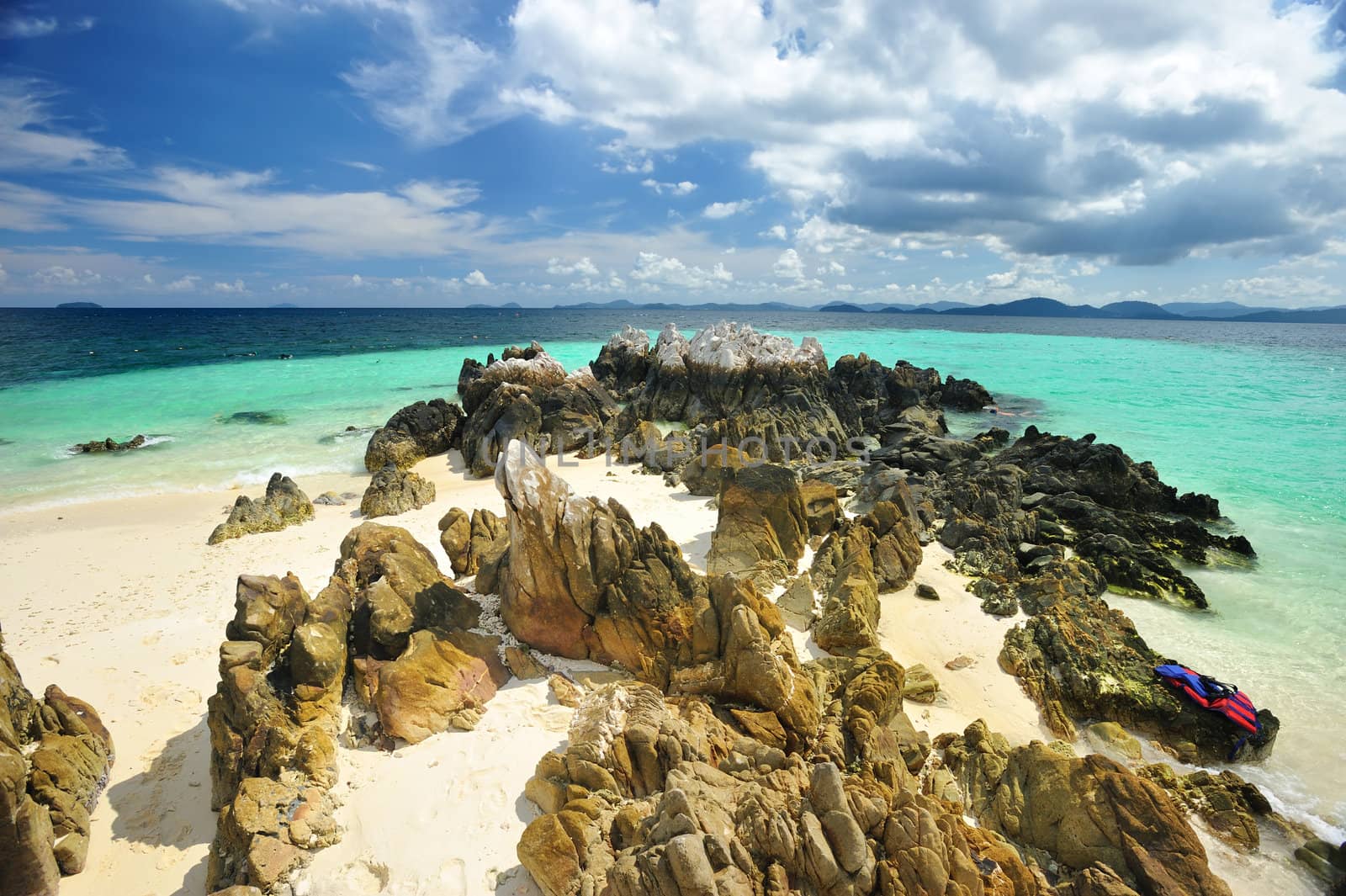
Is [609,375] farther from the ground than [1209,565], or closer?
farther from the ground

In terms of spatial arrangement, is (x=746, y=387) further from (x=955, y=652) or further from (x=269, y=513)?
(x=269, y=513)

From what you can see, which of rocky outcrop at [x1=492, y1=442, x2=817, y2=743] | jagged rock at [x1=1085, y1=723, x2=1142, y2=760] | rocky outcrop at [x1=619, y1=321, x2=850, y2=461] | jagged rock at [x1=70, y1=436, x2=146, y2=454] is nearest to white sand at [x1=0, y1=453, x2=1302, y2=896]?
jagged rock at [x1=1085, y1=723, x2=1142, y2=760]

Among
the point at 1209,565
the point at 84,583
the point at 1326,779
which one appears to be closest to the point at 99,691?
the point at 84,583

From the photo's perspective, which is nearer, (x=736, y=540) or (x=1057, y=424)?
(x=736, y=540)

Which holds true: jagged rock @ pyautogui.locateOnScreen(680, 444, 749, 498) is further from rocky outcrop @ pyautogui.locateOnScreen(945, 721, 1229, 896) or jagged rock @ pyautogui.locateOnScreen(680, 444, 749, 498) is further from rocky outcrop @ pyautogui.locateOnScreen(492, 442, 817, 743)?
rocky outcrop @ pyautogui.locateOnScreen(945, 721, 1229, 896)

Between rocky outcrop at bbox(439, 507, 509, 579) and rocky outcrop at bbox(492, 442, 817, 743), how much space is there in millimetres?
2483

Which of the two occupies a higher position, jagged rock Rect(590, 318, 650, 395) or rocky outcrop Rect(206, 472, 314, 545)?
jagged rock Rect(590, 318, 650, 395)

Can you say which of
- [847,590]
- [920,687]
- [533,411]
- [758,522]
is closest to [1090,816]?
[920,687]

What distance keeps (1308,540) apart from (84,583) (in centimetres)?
2877

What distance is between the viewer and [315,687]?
22.6ft

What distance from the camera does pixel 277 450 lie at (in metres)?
23.2

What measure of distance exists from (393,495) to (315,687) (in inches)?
383

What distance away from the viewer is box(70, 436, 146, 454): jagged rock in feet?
75.2

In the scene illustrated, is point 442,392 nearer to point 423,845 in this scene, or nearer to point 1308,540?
point 423,845
